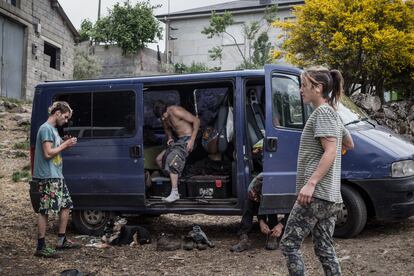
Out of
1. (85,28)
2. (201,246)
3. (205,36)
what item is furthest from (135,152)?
(85,28)

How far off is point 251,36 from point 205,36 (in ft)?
14.1

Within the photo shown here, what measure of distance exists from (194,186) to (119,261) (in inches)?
64.2

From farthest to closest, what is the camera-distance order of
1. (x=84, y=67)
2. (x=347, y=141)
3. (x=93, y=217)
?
1. (x=84, y=67)
2. (x=93, y=217)
3. (x=347, y=141)

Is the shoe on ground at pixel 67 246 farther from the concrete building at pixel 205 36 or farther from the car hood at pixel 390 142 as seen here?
the concrete building at pixel 205 36

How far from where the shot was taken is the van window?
22.7ft

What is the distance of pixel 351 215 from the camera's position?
244 inches

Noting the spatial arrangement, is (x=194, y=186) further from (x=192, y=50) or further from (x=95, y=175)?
(x=192, y=50)

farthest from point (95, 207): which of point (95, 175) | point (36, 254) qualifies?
point (36, 254)

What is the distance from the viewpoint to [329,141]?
365 cm

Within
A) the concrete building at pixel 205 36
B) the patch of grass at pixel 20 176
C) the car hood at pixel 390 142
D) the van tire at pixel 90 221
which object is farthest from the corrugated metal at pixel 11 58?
the car hood at pixel 390 142

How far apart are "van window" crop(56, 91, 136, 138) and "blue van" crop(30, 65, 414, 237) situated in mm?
14

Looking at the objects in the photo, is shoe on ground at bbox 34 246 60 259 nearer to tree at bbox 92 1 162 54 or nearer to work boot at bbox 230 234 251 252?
work boot at bbox 230 234 251 252

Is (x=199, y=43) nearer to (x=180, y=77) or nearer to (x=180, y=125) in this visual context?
(x=180, y=125)

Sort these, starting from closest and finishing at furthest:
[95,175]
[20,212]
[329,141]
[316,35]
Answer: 1. [329,141]
2. [95,175]
3. [20,212]
4. [316,35]
